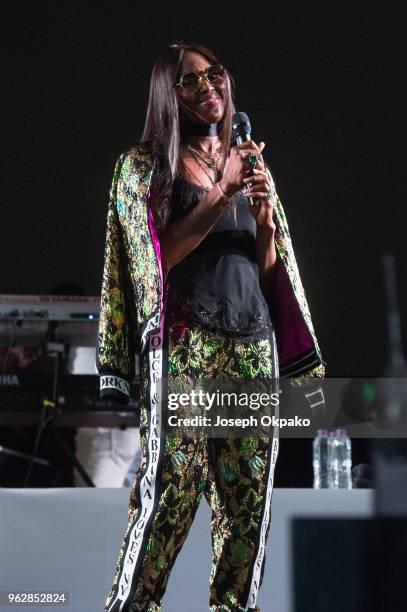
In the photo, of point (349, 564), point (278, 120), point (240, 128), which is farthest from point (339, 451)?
point (240, 128)

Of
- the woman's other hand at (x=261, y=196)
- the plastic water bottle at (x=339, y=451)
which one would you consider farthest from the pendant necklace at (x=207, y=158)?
the plastic water bottle at (x=339, y=451)

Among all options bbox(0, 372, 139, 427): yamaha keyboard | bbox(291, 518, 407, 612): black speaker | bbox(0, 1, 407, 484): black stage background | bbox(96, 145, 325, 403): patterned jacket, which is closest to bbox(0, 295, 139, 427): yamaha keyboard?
bbox(0, 372, 139, 427): yamaha keyboard

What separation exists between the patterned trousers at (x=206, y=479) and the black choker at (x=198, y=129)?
37cm

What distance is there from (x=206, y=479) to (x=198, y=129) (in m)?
0.60

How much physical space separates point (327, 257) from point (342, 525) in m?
1.55

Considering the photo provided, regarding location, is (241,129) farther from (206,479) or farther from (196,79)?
(206,479)

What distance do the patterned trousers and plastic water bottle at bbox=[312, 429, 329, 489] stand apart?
1.46 metres

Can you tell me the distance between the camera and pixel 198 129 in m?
1.44

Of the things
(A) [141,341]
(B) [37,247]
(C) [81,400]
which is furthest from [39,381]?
(A) [141,341]

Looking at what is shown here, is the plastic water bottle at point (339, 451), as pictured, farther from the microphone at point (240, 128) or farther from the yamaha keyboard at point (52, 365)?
the microphone at point (240, 128)

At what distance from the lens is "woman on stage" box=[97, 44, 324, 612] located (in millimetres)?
1212

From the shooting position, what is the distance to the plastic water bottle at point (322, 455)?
8.91 feet

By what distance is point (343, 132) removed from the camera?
321 cm

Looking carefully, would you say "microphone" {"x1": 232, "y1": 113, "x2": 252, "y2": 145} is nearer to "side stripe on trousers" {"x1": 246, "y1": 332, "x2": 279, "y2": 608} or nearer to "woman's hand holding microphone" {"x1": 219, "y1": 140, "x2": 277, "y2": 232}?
"woman's hand holding microphone" {"x1": 219, "y1": 140, "x2": 277, "y2": 232}
